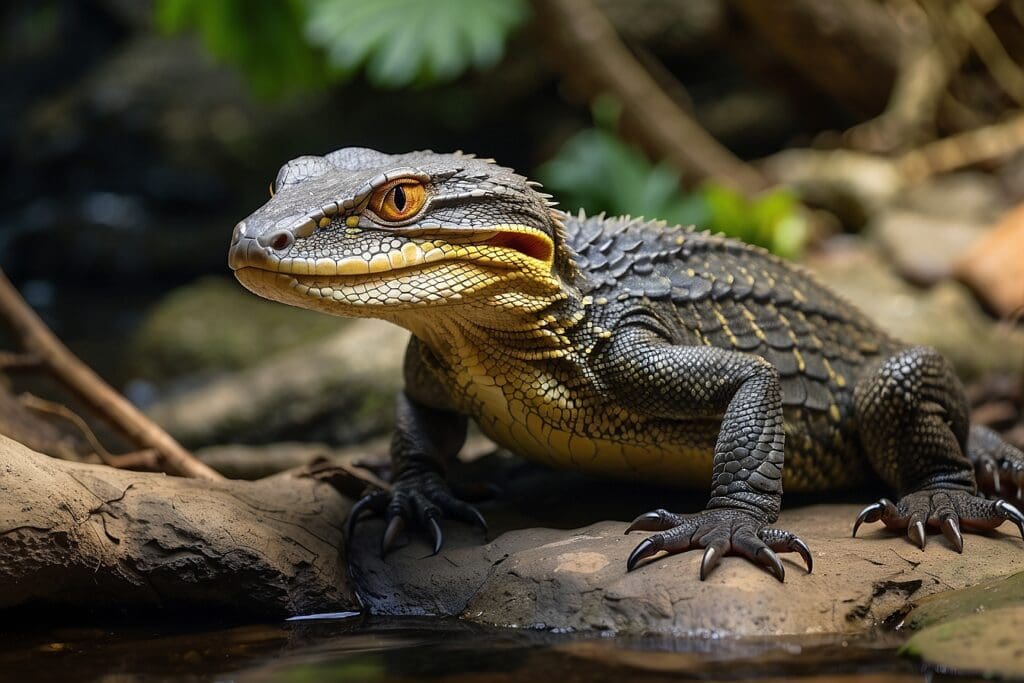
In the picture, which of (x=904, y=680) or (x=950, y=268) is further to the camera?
(x=950, y=268)

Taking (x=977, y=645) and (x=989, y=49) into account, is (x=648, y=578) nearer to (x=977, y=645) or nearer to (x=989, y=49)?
(x=977, y=645)

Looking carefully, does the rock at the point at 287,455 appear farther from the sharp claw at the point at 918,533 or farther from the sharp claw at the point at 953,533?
the sharp claw at the point at 953,533

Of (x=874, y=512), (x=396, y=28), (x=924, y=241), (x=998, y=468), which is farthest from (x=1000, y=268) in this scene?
(x=396, y=28)

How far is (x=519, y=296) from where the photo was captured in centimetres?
534

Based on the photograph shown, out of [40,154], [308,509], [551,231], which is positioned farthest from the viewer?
[40,154]

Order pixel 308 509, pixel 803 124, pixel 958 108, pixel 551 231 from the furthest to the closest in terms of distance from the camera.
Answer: pixel 803 124 < pixel 958 108 < pixel 308 509 < pixel 551 231

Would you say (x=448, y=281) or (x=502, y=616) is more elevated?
(x=448, y=281)

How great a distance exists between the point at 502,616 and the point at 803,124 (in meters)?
13.1

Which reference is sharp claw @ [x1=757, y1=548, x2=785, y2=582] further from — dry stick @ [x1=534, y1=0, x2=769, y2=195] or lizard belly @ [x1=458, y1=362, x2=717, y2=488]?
dry stick @ [x1=534, y1=0, x2=769, y2=195]

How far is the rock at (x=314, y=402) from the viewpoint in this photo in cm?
970

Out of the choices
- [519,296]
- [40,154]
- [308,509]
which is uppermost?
[40,154]

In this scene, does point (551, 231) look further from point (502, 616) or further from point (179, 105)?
point (179, 105)

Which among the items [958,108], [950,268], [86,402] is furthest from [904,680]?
[958,108]

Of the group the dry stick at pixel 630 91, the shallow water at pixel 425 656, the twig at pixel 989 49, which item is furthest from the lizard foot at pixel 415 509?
the twig at pixel 989 49
